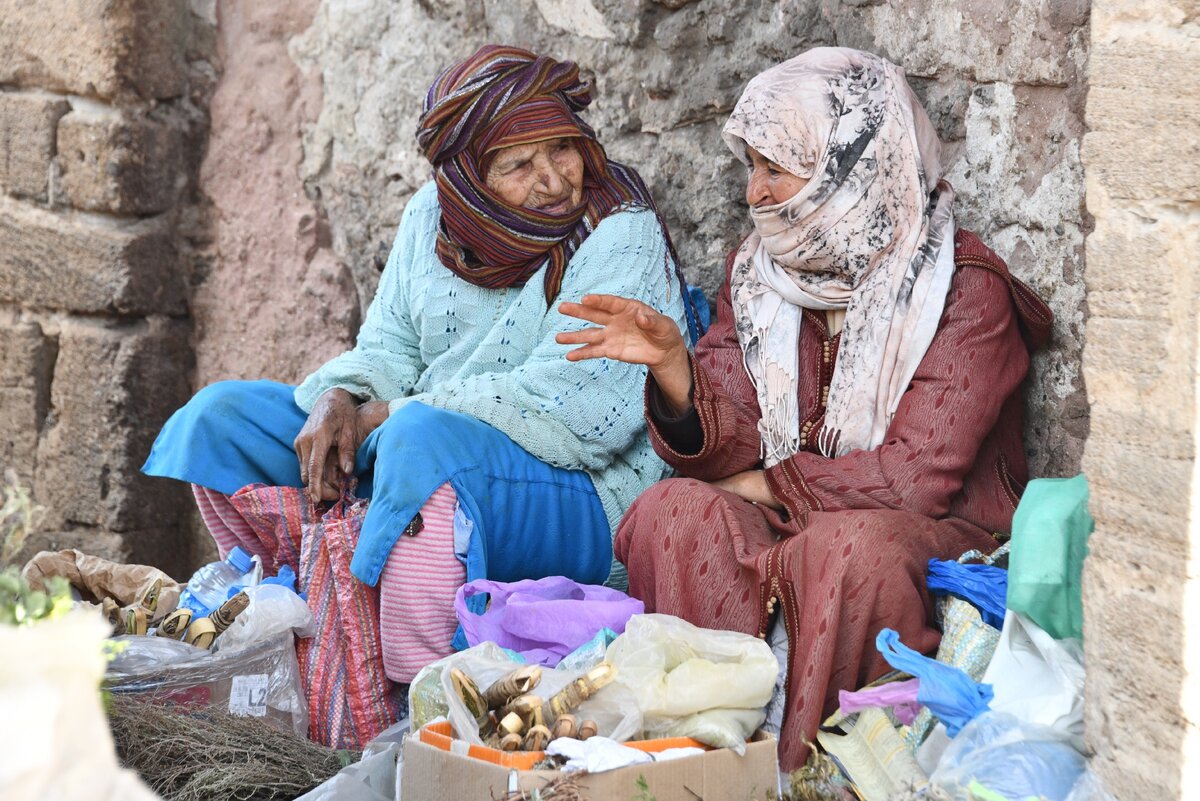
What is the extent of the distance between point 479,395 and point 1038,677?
1402 millimetres

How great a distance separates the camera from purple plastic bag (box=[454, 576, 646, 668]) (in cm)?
260

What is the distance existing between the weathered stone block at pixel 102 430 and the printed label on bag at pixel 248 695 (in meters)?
1.65

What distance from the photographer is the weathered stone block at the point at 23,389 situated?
436 centimetres

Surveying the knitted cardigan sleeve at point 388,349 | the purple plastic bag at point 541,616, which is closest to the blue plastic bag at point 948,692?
the purple plastic bag at point 541,616

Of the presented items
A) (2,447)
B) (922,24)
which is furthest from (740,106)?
(2,447)

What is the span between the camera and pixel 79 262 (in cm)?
433

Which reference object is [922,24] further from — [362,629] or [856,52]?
[362,629]

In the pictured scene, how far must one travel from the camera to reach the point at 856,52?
2910 mm

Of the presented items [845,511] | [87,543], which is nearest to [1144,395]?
[845,511]

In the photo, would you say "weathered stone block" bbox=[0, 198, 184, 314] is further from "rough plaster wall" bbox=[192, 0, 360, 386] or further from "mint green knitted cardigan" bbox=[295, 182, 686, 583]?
"mint green knitted cardigan" bbox=[295, 182, 686, 583]

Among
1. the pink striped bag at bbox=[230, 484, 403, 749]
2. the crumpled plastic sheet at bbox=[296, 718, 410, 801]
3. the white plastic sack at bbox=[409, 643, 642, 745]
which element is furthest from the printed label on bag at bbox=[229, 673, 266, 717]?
the white plastic sack at bbox=[409, 643, 642, 745]

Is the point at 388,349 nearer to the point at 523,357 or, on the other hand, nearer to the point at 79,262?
the point at 523,357

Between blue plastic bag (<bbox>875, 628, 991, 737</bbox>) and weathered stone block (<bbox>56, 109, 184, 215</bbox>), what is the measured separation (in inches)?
124

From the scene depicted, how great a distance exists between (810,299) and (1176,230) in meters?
1.21
